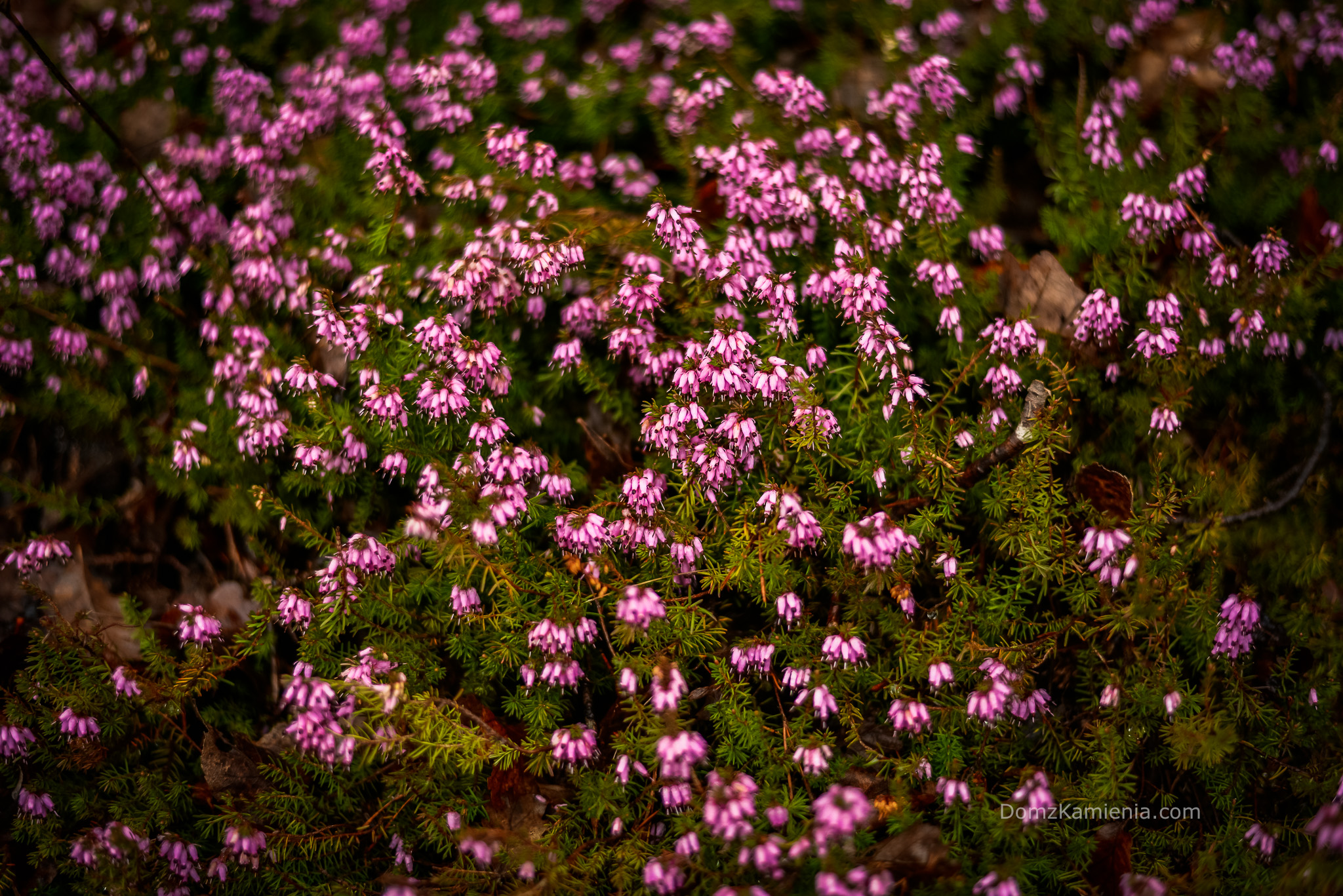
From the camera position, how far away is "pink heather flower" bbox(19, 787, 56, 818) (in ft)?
13.7

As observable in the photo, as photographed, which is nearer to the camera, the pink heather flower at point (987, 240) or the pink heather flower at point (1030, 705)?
the pink heather flower at point (1030, 705)

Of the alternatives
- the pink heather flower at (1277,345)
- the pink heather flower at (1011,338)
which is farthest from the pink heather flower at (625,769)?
the pink heather flower at (1277,345)

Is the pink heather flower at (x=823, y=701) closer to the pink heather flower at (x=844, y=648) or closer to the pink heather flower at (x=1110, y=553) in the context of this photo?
the pink heather flower at (x=844, y=648)

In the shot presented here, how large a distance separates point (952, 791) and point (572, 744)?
1.73m

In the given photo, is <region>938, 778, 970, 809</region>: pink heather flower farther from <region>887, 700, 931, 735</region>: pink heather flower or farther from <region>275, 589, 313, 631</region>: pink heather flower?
<region>275, 589, 313, 631</region>: pink heather flower

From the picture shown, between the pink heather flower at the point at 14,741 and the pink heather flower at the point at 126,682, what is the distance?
50 centimetres

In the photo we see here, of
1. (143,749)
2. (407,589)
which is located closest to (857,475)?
(407,589)

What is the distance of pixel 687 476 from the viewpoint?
4.06m

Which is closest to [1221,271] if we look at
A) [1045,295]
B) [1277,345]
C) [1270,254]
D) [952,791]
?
[1270,254]

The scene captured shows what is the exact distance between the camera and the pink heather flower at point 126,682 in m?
4.25

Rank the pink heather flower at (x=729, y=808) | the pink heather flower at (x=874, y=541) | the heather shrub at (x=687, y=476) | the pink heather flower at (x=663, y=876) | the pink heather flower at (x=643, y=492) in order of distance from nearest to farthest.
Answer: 1. the pink heather flower at (x=729, y=808)
2. the pink heather flower at (x=663, y=876)
3. the pink heather flower at (x=874, y=541)
4. the heather shrub at (x=687, y=476)
5. the pink heather flower at (x=643, y=492)

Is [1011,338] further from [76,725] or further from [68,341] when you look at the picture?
[68,341]

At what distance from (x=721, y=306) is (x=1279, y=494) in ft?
11.9

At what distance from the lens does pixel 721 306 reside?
4730mm
